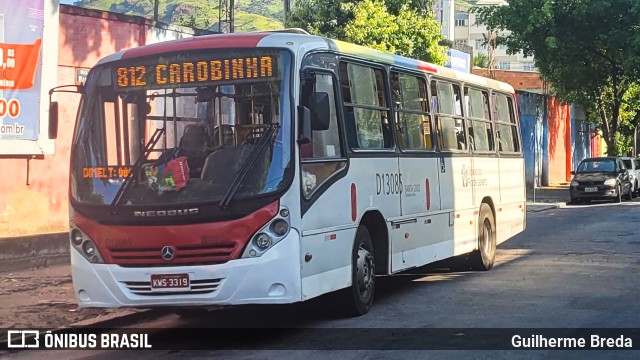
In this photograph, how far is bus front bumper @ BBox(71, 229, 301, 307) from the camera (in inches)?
320

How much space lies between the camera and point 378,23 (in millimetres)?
24703

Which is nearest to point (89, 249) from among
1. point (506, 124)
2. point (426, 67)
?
point (426, 67)

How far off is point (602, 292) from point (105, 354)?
6.26m

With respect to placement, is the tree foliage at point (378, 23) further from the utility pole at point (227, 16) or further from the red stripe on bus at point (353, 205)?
the red stripe on bus at point (353, 205)

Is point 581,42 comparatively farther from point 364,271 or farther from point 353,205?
point 353,205

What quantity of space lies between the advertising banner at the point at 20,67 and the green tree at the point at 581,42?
23.4m

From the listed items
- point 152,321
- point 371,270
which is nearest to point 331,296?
point 371,270

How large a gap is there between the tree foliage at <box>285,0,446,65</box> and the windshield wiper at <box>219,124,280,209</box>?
16003mm

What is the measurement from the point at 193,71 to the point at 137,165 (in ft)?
3.48

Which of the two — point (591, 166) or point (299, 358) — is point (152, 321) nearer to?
point (299, 358)

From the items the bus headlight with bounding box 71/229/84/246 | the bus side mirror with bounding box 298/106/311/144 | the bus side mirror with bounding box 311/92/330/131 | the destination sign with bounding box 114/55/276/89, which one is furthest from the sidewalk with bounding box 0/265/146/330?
the bus side mirror with bounding box 311/92/330/131

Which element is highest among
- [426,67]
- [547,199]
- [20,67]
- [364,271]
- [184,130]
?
[20,67]

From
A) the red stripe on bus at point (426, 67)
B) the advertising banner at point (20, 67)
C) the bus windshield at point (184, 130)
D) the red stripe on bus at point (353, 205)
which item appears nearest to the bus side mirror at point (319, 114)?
the bus windshield at point (184, 130)

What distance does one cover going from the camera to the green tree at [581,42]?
33625 mm
